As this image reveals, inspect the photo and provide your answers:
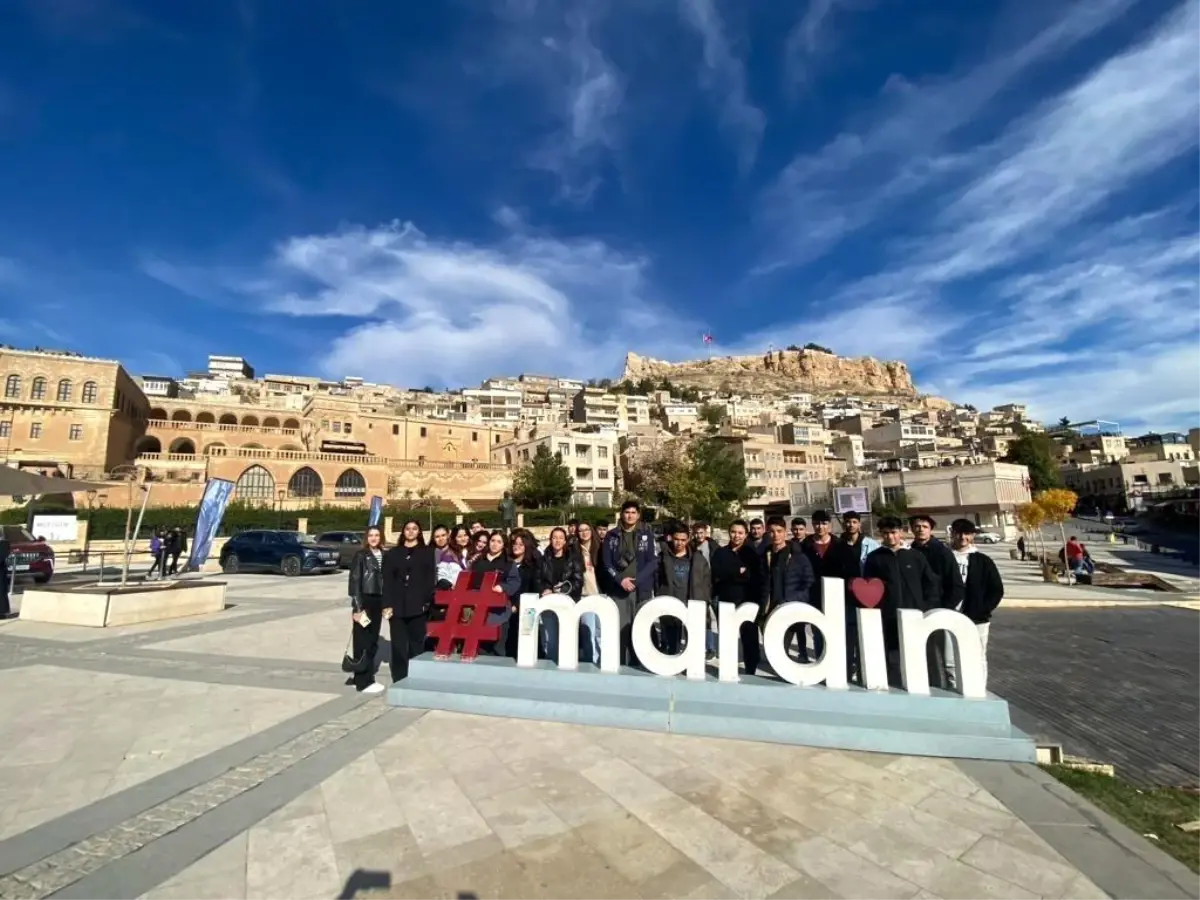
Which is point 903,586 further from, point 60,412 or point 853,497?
point 60,412

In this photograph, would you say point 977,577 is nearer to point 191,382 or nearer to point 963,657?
point 963,657

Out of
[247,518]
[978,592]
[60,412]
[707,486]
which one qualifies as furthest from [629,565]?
[60,412]

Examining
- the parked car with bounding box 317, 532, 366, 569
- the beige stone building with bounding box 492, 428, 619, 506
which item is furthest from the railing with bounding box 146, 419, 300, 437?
the parked car with bounding box 317, 532, 366, 569

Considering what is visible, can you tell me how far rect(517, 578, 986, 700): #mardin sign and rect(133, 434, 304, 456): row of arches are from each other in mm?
53967

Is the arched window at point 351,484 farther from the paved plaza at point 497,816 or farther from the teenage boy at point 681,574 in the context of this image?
the teenage boy at point 681,574

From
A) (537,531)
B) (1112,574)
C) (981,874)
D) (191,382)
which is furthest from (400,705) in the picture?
(191,382)

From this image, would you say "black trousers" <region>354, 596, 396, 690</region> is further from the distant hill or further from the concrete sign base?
the distant hill

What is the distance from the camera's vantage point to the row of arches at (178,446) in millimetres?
51328

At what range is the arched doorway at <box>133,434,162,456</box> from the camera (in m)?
51.5

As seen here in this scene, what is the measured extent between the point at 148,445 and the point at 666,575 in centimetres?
6208

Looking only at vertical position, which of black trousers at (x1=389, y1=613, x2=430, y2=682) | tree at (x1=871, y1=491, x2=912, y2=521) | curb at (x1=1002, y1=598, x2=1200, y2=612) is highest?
tree at (x1=871, y1=491, x2=912, y2=521)

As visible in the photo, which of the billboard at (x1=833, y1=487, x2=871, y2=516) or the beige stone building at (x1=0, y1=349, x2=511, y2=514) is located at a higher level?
the beige stone building at (x1=0, y1=349, x2=511, y2=514)

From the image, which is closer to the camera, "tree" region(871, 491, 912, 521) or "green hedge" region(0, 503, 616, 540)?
"green hedge" region(0, 503, 616, 540)

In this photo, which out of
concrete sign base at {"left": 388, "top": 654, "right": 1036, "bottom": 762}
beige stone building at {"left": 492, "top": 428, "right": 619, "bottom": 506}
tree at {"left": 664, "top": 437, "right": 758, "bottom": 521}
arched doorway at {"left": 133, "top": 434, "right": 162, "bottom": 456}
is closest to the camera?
concrete sign base at {"left": 388, "top": 654, "right": 1036, "bottom": 762}
